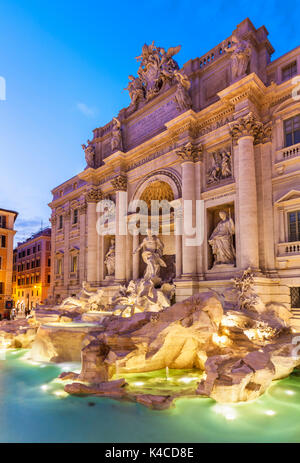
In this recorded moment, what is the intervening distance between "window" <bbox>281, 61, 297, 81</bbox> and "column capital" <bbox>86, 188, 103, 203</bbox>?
14056mm

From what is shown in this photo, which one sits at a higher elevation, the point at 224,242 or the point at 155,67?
the point at 155,67

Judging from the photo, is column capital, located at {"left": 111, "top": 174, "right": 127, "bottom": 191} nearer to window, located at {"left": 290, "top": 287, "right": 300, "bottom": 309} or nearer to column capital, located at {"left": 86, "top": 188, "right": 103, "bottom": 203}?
column capital, located at {"left": 86, "top": 188, "right": 103, "bottom": 203}

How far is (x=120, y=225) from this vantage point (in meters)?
20.9

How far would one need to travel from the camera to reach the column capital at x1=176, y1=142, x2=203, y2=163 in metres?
16.9

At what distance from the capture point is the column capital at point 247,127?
568 inches

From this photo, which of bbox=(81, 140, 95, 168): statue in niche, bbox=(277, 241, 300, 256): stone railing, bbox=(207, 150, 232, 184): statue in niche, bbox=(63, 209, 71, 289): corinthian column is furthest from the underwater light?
bbox=(63, 209, 71, 289): corinthian column

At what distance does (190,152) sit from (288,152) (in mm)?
4914

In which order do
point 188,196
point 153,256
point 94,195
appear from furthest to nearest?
point 94,195 → point 153,256 → point 188,196

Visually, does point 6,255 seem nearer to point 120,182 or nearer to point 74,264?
point 74,264

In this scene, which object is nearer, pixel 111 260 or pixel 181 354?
pixel 181 354

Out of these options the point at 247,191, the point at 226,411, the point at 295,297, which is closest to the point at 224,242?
the point at 247,191

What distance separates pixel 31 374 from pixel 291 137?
14.1m

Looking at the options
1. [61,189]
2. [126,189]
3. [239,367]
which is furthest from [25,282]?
[239,367]

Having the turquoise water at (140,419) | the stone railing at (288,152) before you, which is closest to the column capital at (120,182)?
the stone railing at (288,152)
